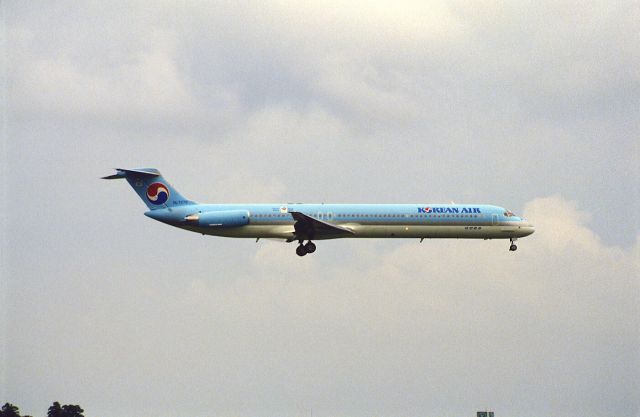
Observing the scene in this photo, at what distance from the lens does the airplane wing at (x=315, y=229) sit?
3423 inches

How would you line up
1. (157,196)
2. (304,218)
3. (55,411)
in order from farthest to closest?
(55,411), (157,196), (304,218)

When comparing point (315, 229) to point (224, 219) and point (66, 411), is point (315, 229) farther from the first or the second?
point (66, 411)

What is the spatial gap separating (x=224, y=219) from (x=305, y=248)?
615cm

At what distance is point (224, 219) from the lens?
→ 87062 mm

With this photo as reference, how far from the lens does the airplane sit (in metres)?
87.8

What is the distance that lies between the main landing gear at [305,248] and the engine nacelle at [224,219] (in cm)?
426

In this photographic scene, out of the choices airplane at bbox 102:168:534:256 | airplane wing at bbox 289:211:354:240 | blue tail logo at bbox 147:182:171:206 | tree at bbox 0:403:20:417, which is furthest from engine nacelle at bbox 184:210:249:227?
tree at bbox 0:403:20:417

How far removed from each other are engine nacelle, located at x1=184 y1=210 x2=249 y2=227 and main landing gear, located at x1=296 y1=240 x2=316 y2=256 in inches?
168

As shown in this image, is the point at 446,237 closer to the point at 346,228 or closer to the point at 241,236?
the point at 346,228

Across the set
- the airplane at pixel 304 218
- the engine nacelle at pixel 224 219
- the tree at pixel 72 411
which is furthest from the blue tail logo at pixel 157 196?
the tree at pixel 72 411

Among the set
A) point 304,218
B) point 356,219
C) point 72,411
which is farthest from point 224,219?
point 72,411

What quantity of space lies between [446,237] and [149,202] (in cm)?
2103

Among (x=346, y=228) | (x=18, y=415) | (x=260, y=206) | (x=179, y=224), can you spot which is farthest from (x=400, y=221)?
(x=18, y=415)

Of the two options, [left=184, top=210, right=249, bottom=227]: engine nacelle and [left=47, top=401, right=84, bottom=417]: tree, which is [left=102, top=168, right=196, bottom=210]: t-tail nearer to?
[left=184, top=210, right=249, bottom=227]: engine nacelle
